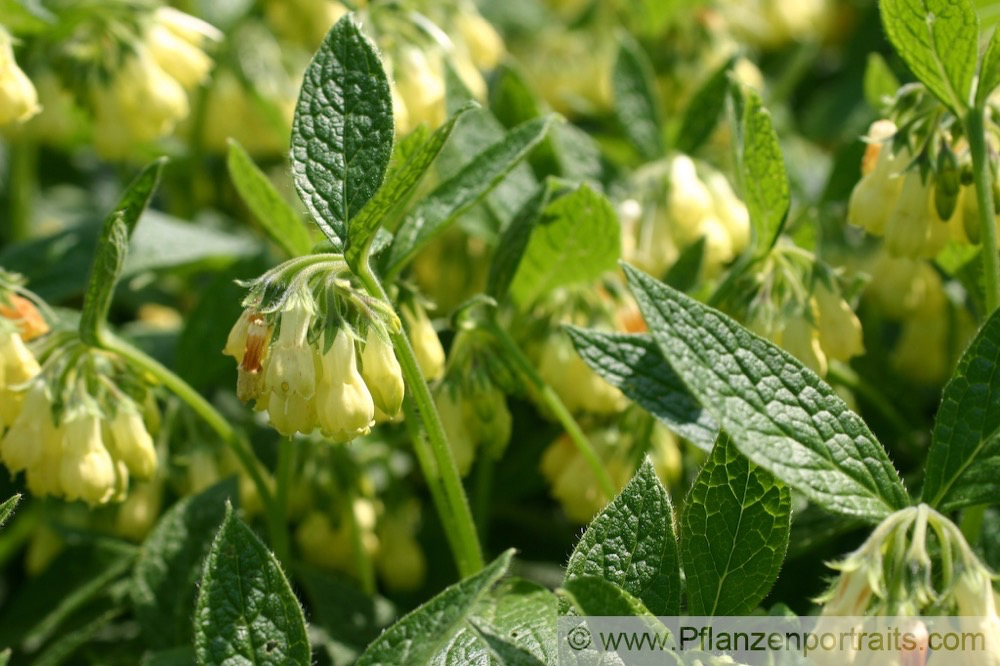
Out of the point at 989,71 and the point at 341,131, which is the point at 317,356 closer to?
the point at 341,131

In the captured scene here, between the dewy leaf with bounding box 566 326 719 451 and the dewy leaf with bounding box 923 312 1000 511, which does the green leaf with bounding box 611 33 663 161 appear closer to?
the dewy leaf with bounding box 566 326 719 451

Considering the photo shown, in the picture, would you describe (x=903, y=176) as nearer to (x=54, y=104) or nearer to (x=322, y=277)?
(x=322, y=277)

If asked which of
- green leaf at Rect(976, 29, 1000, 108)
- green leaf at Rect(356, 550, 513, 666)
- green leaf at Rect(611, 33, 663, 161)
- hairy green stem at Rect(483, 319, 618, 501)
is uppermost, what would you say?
green leaf at Rect(976, 29, 1000, 108)

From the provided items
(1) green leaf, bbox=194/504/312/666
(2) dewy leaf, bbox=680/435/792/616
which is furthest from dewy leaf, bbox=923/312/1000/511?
(1) green leaf, bbox=194/504/312/666

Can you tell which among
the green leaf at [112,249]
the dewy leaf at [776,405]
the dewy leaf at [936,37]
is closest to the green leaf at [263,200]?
the green leaf at [112,249]

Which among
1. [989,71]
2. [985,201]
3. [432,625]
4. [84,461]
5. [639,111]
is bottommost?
[84,461]

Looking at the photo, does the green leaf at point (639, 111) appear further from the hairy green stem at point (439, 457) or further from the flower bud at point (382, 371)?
the flower bud at point (382, 371)

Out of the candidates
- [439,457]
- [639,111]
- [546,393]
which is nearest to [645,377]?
[546,393]
